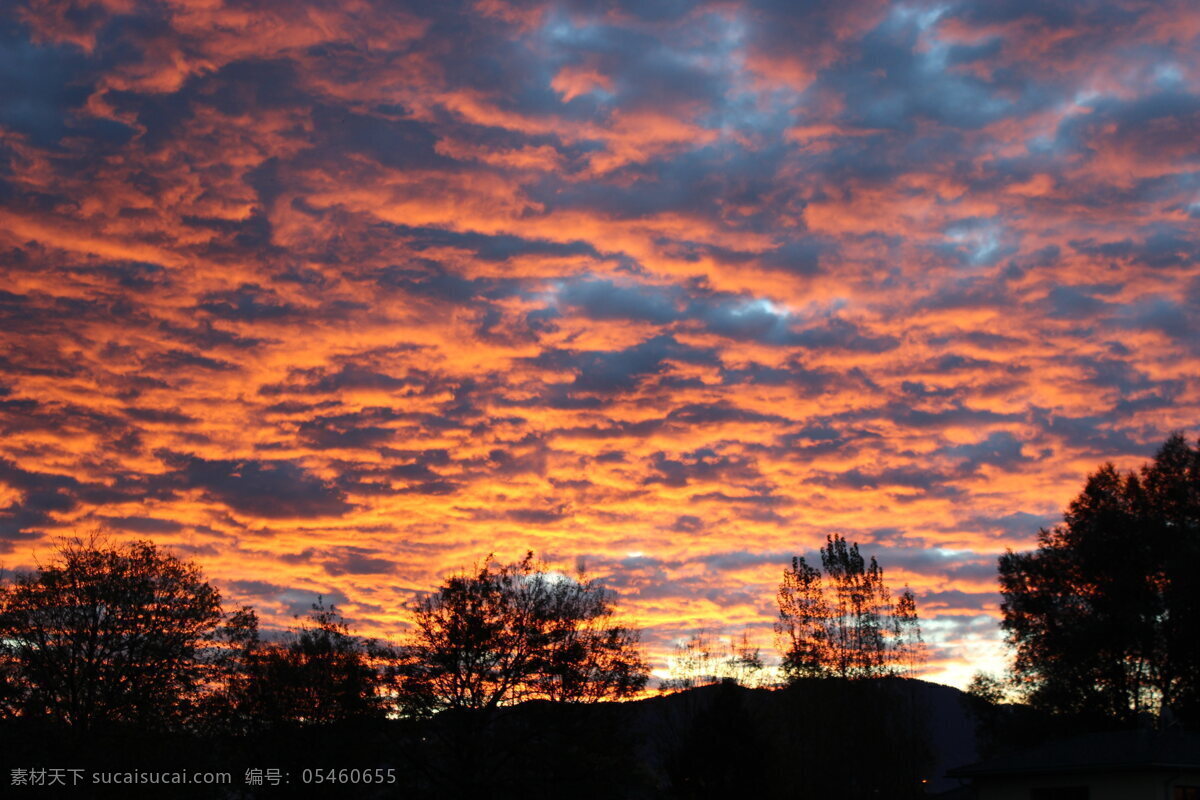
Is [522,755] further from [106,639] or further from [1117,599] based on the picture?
[1117,599]

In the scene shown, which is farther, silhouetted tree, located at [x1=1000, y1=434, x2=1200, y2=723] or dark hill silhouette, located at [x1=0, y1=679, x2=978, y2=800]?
silhouetted tree, located at [x1=1000, y1=434, x2=1200, y2=723]

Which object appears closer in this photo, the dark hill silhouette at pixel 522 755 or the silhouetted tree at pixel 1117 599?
the dark hill silhouette at pixel 522 755

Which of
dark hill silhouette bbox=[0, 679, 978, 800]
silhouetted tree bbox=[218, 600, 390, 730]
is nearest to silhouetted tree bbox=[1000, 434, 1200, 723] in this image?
dark hill silhouette bbox=[0, 679, 978, 800]

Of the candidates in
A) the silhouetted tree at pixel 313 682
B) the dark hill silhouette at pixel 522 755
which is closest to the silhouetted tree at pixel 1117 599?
the dark hill silhouette at pixel 522 755

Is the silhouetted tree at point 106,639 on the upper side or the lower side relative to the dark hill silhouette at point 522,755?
upper

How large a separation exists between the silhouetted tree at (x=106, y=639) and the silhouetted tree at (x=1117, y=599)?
43281mm

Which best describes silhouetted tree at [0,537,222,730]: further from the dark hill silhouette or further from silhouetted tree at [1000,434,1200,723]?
silhouetted tree at [1000,434,1200,723]

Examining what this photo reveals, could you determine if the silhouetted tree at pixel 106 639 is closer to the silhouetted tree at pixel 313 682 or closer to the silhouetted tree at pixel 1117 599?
the silhouetted tree at pixel 313 682

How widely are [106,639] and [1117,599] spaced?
4996cm

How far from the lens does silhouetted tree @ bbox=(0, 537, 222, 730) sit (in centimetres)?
4303

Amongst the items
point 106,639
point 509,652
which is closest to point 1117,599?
point 509,652

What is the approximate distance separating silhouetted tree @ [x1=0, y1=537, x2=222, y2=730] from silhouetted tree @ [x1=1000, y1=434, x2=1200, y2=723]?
43281 millimetres

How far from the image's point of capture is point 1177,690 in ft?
183

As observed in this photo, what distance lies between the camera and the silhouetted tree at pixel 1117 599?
180 feet
